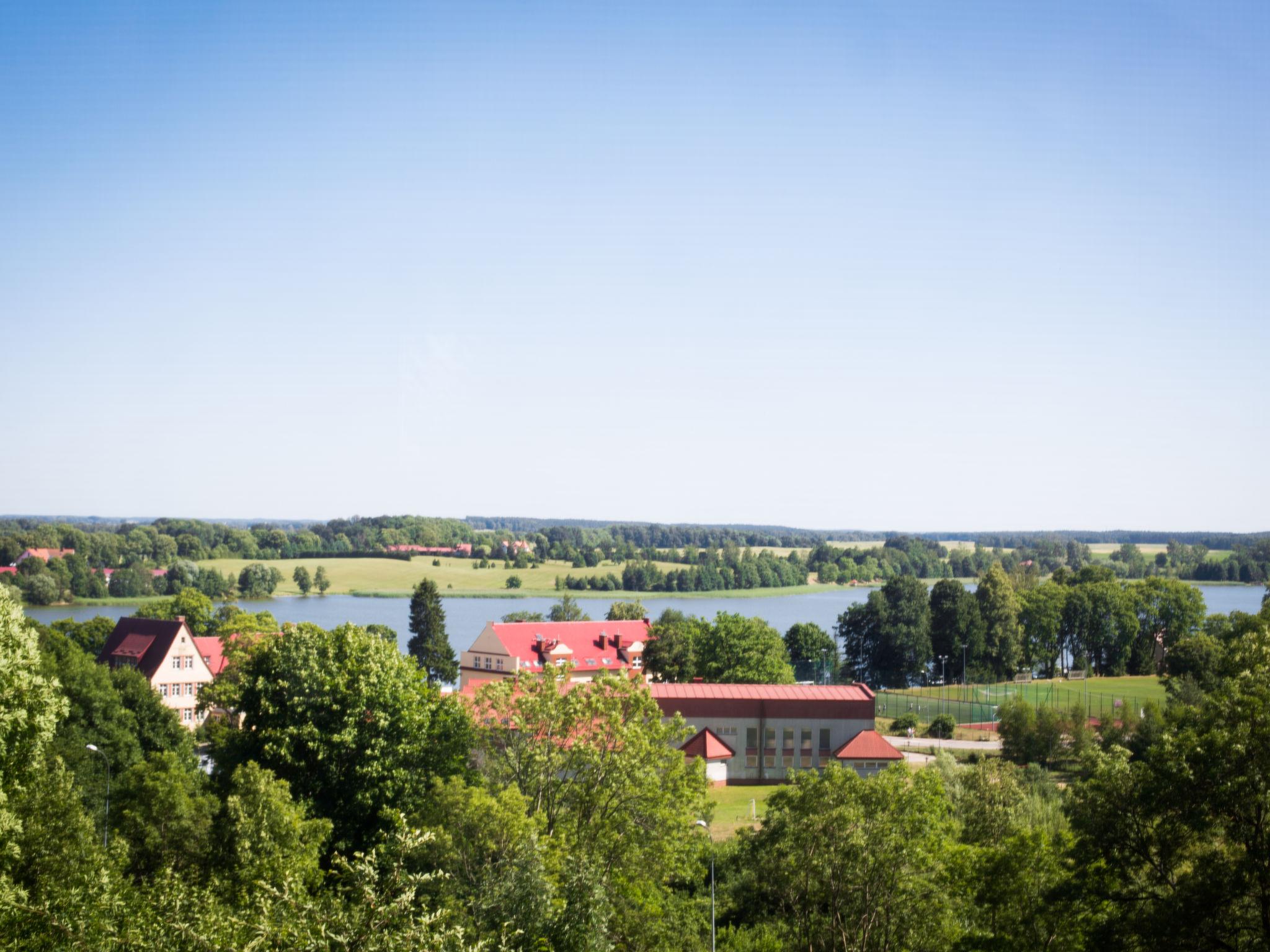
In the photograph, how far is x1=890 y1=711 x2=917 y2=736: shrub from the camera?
56.0m

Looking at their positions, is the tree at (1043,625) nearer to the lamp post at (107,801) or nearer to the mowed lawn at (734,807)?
the mowed lawn at (734,807)

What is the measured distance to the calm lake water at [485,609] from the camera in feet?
340

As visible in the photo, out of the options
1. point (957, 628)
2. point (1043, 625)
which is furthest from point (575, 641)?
point (1043, 625)

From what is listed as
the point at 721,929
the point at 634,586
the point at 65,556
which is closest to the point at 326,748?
the point at 721,929

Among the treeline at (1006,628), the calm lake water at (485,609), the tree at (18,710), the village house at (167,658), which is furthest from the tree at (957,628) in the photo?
the tree at (18,710)

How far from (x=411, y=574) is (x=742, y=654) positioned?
4165 inches

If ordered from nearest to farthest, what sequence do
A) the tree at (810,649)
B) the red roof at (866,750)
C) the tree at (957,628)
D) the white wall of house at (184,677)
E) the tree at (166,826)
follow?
1. the tree at (166,826)
2. the red roof at (866,750)
3. the white wall of house at (184,677)
4. the tree at (810,649)
5. the tree at (957,628)

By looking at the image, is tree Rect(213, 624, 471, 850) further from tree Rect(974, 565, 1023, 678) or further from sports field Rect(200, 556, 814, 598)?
sports field Rect(200, 556, 814, 598)

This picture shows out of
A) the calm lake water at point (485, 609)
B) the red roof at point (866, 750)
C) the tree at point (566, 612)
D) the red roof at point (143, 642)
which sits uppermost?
the red roof at point (143, 642)

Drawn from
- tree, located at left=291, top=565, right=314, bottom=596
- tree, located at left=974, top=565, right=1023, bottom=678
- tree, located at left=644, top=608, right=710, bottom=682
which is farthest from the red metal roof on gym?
tree, located at left=291, top=565, right=314, bottom=596

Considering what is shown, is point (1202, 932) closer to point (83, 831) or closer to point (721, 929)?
point (721, 929)

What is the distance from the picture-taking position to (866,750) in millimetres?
46094

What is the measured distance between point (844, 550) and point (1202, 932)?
17824cm

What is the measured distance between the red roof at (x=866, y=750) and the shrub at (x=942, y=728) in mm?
9858
